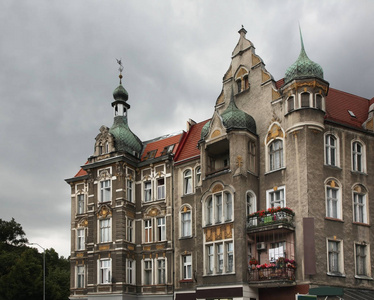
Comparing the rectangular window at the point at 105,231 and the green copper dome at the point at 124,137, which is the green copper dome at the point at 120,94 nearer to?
the green copper dome at the point at 124,137

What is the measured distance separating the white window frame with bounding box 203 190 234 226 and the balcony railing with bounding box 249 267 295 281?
12.9ft

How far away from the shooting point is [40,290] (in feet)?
197

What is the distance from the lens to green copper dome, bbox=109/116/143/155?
46750mm

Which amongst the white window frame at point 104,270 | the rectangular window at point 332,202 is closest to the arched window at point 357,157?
the rectangular window at point 332,202

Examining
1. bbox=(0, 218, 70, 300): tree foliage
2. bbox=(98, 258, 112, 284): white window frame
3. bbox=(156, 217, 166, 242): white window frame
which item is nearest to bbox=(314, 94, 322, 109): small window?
bbox=(156, 217, 166, 242): white window frame

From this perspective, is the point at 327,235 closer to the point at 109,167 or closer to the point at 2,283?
the point at 109,167

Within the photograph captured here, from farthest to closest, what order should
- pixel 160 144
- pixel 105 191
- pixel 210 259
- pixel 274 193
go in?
pixel 160 144 → pixel 105 191 → pixel 210 259 → pixel 274 193

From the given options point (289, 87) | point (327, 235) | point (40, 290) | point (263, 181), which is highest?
point (289, 87)

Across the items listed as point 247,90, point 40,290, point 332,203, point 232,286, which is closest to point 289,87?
point 247,90

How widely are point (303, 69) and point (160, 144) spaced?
16.8 m

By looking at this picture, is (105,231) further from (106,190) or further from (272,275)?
(272,275)

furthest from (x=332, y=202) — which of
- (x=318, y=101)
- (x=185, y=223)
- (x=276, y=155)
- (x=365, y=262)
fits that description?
(x=185, y=223)

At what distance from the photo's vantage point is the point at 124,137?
4734 centimetres

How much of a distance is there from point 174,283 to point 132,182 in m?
9.43
